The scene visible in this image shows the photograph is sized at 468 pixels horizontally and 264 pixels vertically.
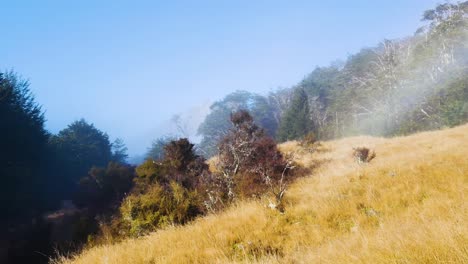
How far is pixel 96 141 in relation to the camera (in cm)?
3994

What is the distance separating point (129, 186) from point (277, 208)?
1664 centimetres

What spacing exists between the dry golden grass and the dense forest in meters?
1.69

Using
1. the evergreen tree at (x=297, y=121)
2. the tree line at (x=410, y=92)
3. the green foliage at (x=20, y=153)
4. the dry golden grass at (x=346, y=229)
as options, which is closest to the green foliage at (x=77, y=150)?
the green foliage at (x=20, y=153)

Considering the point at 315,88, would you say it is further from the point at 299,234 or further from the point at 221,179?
the point at 299,234

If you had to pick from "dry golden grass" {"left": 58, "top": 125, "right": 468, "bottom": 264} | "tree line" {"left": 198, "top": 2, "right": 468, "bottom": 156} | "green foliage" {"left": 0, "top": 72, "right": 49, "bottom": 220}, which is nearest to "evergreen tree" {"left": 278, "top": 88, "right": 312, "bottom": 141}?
"tree line" {"left": 198, "top": 2, "right": 468, "bottom": 156}

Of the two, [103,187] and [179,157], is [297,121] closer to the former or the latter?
[103,187]

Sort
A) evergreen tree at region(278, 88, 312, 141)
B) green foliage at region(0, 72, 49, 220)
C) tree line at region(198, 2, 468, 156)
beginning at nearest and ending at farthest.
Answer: green foliage at region(0, 72, 49, 220) → tree line at region(198, 2, 468, 156) → evergreen tree at region(278, 88, 312, 141)

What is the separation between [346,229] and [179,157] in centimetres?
1153

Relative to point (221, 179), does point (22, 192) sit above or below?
above

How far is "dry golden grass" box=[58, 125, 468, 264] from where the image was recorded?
270 centimetres

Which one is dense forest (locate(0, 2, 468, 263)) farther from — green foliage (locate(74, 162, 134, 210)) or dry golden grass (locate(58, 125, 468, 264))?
dry golden grass (locate(58, 125, 468, 264))

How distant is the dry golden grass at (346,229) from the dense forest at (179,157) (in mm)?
1688

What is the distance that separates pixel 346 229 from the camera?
4832 millimetres

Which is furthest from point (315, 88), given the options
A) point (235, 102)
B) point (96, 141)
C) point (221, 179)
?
point (221, 179)
